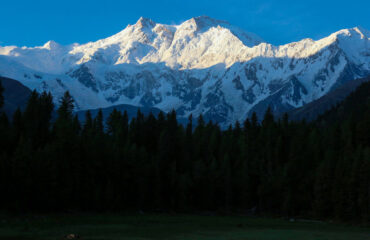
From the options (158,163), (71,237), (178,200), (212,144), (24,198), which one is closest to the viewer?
(71,237)

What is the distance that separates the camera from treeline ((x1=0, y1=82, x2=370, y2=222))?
86125 millimetres

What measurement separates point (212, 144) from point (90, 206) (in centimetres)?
4732

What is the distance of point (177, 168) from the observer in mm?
121625

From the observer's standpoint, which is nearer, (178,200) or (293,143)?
(178,200)

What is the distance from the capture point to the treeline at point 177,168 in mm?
86125

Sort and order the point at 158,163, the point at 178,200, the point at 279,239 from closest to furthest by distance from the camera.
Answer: the point at 279,239 → the point at 178,200 → the point at 158,163

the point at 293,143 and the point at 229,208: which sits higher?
the point at 293,143

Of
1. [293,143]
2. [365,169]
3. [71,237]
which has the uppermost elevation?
[293,143]

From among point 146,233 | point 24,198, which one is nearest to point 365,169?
point 146,233

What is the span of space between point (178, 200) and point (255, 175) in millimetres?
23909

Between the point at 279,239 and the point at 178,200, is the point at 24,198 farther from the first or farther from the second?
the point at 279,239

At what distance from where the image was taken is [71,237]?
45594 mm

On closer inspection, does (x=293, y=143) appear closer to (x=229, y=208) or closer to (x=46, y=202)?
(x=229, y=208)

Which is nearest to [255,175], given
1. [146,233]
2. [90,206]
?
[90,206]
